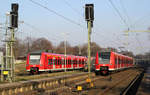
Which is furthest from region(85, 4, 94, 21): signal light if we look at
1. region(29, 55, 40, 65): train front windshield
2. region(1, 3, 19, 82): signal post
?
region(29, 55, 40, 65): train front windshield

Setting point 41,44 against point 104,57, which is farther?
point 41,44

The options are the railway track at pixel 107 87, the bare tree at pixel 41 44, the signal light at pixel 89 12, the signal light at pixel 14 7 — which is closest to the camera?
the railway track at pixel 107 87

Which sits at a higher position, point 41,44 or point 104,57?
point 41,44

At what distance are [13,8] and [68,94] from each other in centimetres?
929

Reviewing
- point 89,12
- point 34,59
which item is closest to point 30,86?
point 89,12

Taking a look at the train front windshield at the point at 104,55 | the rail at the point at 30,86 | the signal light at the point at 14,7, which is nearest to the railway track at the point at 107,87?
the rail at the point at 30,86

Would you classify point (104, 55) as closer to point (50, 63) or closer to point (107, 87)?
point (50, 63)

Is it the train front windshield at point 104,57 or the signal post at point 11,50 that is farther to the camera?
the train front windshield at point 104,57

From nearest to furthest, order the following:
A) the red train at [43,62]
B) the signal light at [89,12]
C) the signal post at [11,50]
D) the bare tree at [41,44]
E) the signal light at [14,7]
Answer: the signal light at [89,12], the signal post at [11,50], the signal light at [14,7], the red train at [43,62], the bare tree at [41,44]

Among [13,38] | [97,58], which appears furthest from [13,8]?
[97,58]

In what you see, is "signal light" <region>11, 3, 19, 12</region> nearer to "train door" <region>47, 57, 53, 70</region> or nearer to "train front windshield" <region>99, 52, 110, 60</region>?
"train door" <region>47, 57, 53, 70</region>

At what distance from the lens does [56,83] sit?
2119 cm

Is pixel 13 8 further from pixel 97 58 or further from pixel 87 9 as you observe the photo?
pixel 97 58

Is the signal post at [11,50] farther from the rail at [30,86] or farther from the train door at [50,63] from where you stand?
the train door at [50,63]
